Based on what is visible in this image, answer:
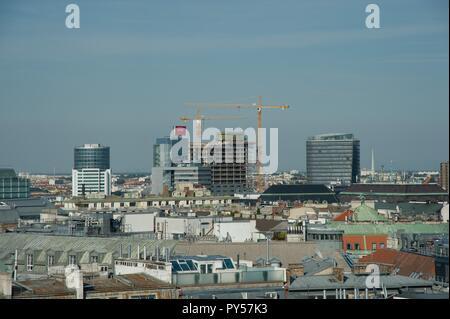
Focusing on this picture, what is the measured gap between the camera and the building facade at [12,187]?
150250 mm

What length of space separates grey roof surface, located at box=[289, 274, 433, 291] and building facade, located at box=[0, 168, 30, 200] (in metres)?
116

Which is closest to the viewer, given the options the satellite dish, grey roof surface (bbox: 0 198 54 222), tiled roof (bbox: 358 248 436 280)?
tiled roof (bbox: 358 248 436 280)

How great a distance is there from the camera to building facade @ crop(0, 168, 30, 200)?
493 ft

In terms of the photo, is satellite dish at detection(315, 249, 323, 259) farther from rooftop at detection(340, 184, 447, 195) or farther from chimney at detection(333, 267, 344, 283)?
rooftop at detection(340, 184, 447, 195)

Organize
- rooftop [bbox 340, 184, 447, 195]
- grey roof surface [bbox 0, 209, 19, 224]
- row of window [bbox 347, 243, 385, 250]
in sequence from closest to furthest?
row of window [bbox 347, 243, 385, 250]
grey roof surface [bbox 0, 209, 19, 224]
rooftop [bbox 340, 184, 447, 195]

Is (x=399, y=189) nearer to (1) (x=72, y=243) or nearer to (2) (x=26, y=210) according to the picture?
(2) (x=26, y=210)

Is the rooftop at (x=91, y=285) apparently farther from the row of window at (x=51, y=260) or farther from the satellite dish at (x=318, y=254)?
the satellite dish at (x=318, y=254)

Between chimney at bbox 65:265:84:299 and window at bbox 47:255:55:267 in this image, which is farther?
window at bbox 47:255:55:267

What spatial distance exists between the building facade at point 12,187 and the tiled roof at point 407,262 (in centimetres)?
10294

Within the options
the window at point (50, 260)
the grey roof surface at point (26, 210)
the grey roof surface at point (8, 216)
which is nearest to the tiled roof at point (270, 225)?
the grey roof surface at point (8, 216)

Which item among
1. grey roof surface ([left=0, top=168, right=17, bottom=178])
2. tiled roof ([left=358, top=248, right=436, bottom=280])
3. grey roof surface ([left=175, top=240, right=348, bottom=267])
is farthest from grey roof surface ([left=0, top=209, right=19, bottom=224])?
grey roof surface ([left=0, top=168, right=17, bottom=178])

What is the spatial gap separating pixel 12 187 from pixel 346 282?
12175 cm

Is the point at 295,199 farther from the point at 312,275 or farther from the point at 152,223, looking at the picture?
the point at 312,275
